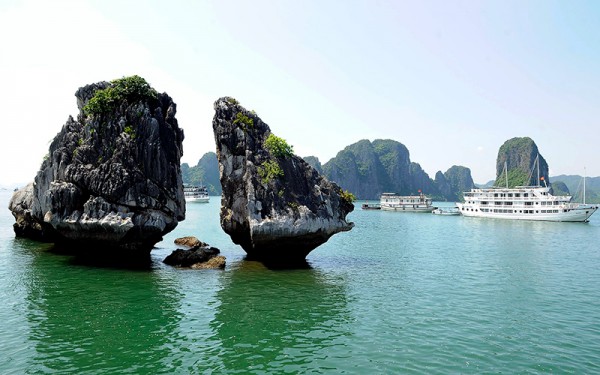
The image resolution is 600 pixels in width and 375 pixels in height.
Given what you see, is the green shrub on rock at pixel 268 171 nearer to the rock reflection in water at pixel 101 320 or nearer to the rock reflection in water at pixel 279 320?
the rock reflection in water at pixel 279 320

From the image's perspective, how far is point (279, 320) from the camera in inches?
834

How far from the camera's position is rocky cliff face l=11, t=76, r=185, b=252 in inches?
1335

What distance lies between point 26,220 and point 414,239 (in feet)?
172

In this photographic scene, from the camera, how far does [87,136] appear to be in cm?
3612

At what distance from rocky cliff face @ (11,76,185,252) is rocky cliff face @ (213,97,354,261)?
5.15 metres

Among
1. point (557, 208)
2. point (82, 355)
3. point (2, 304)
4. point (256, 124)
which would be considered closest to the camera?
point (82, 355)

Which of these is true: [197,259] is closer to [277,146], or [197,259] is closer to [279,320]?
[277,146]

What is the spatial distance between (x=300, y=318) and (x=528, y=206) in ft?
311

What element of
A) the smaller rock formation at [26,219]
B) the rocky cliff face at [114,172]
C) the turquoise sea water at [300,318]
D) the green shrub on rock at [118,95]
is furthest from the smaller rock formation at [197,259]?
the smaller rock formation at [26,219]

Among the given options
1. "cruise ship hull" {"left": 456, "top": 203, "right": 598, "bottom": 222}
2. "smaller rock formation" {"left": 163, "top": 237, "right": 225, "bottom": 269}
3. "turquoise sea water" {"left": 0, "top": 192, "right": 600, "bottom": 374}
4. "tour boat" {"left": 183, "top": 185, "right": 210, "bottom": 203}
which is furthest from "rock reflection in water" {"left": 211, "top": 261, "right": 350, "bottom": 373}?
"tour boat" {"left": 183, "top": 185, "right": 210, "bottom": 203}

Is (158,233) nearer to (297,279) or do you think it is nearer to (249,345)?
(297,279)

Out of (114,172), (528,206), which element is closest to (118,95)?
(114,172)

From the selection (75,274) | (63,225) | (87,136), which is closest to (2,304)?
(75,274)

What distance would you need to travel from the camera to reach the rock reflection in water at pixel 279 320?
655 inches
